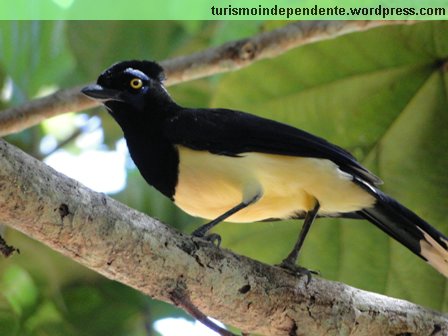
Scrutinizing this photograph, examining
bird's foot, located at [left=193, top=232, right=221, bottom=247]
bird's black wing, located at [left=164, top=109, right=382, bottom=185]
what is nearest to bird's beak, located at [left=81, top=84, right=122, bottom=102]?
bird's black wing, located at [left=164, top=109, right=382, bottom=185]

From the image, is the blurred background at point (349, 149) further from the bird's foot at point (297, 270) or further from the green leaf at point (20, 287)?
the bird's foot at point (297, 270)

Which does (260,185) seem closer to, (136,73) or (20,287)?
(136,73)

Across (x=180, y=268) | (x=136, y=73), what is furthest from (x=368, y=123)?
(x=180, y=268)

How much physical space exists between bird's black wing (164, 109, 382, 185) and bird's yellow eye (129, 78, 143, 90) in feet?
0.69

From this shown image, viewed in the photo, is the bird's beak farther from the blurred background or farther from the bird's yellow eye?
the blurred background

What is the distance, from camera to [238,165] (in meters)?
3.39

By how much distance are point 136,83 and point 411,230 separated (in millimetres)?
1362

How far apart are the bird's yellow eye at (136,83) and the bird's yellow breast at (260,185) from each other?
0.37 metres

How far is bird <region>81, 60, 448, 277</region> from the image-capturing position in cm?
340

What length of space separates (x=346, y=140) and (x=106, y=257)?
2.15m

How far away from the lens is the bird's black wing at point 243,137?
3439 mm

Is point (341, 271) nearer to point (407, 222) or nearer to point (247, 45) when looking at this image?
point (407, 222)

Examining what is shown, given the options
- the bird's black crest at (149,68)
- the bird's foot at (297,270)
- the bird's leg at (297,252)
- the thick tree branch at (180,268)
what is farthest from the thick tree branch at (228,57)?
the thick tree branch at (180,268)
